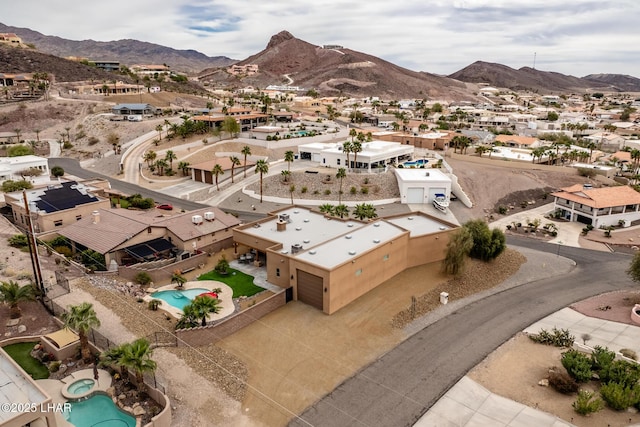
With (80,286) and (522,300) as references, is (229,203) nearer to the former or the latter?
(80,286)

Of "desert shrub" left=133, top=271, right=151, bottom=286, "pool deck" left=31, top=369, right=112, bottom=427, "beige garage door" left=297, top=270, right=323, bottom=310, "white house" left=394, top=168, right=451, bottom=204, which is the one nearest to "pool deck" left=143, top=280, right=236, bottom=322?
"desert shrub" left=133, top=271, right=151, bottom=286

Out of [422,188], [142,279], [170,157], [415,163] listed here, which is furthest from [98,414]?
[415,163]

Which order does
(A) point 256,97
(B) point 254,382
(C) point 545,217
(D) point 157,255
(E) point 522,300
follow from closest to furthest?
(B) point 254,382, (E) point 522,300, (D) point 157,255, (C) point 545,217, (A) point 256,97

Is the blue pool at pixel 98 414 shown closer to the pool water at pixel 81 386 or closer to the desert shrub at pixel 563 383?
the pool water at pixel 81 386

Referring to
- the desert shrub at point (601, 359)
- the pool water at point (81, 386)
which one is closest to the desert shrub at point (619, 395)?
the desert shrub at point (601, 359)

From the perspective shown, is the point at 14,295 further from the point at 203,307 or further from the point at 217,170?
the point at 217,170

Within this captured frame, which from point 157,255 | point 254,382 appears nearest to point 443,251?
point 254,382
